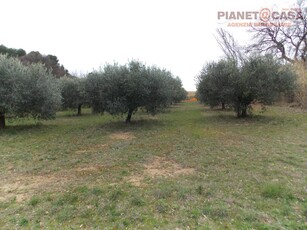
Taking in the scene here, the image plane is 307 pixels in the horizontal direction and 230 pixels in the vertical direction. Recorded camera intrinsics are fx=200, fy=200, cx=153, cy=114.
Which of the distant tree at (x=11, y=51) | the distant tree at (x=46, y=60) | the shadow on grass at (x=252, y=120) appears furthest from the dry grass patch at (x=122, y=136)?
the distant tree at (x=46, y=60)

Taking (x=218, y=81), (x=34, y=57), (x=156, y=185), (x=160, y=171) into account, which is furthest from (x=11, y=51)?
(x=156, y=185)

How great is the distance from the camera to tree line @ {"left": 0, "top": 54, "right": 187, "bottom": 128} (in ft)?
31.6

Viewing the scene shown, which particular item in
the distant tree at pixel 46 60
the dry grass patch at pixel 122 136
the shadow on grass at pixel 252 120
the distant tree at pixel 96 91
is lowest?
the dry grass patch at pixel 122 136

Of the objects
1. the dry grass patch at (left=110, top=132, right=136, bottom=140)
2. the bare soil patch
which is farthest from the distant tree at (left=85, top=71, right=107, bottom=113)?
the bare soil patch

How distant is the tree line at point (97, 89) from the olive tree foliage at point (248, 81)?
3.67 meters

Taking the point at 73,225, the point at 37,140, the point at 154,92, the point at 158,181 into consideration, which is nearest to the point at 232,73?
the point at 154,92

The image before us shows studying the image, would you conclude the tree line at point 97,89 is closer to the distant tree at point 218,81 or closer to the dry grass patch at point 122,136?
the dry grass patch at point 122,136

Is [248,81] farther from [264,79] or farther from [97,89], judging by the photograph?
[97,89]

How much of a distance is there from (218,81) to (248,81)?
6.17 feet

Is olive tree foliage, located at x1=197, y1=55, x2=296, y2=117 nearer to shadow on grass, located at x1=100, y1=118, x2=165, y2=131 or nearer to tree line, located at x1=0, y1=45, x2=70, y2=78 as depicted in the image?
shadow on grass, located at x1=100, y1=118, x2=165, y2=131

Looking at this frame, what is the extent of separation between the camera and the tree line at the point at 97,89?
9.63 m

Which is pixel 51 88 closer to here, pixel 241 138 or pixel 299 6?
pixel 241 138

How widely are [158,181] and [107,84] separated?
Result: 295 inches

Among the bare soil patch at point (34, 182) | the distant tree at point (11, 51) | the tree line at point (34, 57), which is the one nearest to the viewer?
the bare soil patch at point (34, 182)
